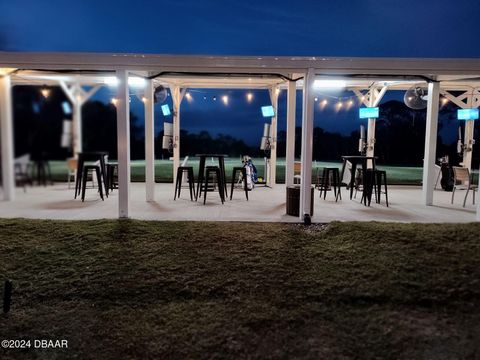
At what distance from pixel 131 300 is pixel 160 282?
1.08 feet

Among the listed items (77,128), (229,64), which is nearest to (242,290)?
(77,128)

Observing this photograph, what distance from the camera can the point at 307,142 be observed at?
16.7ft

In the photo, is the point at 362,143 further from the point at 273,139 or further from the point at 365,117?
the point at 273,139

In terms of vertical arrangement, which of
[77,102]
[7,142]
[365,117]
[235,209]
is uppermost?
[365,117]

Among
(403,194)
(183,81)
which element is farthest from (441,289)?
(183,81)

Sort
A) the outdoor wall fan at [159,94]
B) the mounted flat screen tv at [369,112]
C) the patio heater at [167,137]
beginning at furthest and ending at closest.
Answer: the patio heater at [167,137], the mounted flat screen tv at [369,112], the outdoor wall fan at [159,94]

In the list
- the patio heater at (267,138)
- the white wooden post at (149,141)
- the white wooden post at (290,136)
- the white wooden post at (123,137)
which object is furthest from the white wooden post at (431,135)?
the white wooden post at (123,137)

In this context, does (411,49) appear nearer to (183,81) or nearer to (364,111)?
(364,111)

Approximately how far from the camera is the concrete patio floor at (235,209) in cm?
521

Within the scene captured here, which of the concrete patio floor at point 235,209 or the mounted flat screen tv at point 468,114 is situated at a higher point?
the mounted flat screen tv at point 468,114

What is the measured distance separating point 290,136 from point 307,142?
7.40 feet

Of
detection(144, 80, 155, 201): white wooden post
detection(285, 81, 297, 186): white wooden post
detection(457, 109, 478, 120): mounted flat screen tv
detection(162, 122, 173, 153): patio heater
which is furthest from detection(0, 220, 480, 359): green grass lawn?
detection(457, 109, 478, 120): mounted flat screen tv

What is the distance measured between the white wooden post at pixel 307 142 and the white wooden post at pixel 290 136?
1.90 metres

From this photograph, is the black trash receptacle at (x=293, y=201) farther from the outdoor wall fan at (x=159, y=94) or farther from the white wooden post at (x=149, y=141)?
the outdoor wall fan at (x=159, y=94)
